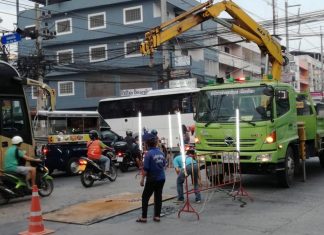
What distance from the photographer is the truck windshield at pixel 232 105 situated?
462 inches

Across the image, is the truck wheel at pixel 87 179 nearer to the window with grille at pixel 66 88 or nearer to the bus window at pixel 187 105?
the bus window at pixel 187 105

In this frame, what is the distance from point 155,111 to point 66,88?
22.0 m

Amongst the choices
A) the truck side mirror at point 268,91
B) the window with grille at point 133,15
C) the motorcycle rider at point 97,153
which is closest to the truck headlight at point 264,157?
the truck side mirror at point 268,91

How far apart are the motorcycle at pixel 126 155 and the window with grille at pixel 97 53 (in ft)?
88.0

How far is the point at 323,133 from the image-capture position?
14.9 m

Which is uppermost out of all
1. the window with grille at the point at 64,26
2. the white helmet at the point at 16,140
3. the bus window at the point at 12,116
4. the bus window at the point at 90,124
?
the window with grille at the point at 64,26

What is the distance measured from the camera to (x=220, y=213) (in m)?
9.10

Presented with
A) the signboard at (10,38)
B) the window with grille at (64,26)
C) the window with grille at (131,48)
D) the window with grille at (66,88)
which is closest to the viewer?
the signboard at (10,38)

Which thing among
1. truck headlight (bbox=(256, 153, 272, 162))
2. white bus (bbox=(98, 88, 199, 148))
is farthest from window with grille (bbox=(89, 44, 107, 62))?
truck headlight (bbox=(256, 153, 272, 162))

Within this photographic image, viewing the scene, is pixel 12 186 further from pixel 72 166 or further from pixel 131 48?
pixel 131 48

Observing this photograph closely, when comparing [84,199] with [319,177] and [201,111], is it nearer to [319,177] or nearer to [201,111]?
[201,111]

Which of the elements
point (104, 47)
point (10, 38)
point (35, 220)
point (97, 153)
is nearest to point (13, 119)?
point (97, 153)

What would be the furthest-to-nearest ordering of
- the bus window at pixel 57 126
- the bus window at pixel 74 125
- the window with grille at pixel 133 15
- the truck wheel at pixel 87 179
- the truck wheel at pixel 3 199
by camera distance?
the window with grille at pixel 133 15 → the bus window at pixel 74 125 → the bus window at pixel 57 126 → the truck wheel at pixel 87 179 → the truck wheel at pixel 3 199

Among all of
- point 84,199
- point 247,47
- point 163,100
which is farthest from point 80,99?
point 84,199
